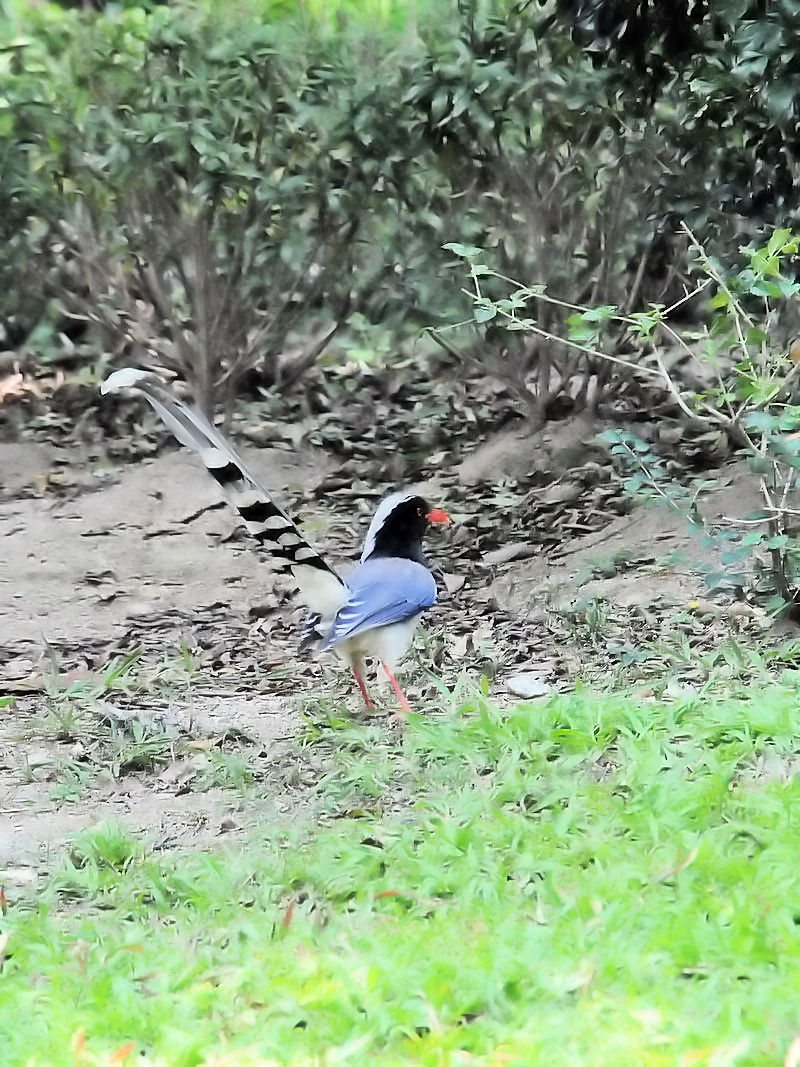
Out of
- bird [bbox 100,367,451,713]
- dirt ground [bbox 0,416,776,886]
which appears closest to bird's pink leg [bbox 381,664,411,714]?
bird [bbox 100,367,451,713]

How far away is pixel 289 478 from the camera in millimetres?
8141

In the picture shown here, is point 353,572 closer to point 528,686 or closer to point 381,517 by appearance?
point 381,517

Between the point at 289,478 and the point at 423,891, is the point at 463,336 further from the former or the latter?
the point at 423,891

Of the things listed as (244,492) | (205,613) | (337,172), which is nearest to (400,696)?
(244,492)

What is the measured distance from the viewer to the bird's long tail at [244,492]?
4711 mm

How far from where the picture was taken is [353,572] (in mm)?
5266

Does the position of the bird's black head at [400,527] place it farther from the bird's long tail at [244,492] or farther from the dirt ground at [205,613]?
the dirt ground at [205,613]

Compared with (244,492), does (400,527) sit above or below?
below

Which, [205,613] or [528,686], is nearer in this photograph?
[528,686]

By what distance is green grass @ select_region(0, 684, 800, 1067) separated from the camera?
9.23ft

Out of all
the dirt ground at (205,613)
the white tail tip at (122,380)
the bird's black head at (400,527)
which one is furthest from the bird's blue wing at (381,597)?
the white tail tip at (122,380)

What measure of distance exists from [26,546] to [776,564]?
408cm

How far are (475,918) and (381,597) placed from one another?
1766mm

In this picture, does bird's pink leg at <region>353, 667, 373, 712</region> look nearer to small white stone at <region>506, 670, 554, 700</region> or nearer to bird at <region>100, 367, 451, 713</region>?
bird at <region>100, 367, 451, 713</region>
